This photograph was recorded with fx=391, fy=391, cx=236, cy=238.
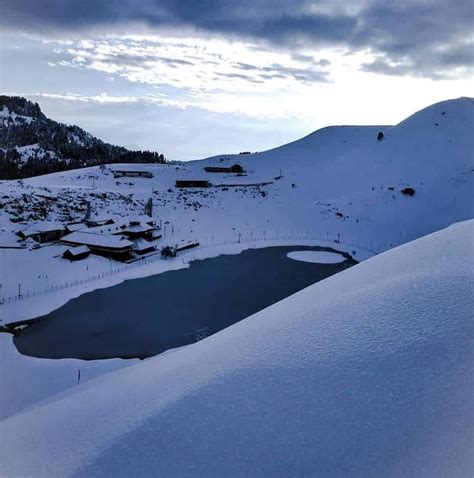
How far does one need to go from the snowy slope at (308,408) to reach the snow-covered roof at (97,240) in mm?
33744

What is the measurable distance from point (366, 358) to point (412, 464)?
94.2 inches

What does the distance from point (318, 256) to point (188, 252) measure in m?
16.5

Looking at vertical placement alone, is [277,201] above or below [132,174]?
below

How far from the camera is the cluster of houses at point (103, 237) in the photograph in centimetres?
4306

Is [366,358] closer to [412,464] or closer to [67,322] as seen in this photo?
[412,464]

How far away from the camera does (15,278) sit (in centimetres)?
3516

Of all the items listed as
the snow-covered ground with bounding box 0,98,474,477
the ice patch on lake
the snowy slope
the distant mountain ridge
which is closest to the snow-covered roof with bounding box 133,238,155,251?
the ice patch on lake

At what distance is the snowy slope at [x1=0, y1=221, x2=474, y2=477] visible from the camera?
572 cm

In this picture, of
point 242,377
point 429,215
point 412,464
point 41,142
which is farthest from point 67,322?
point 41,142

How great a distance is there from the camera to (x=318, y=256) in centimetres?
4975

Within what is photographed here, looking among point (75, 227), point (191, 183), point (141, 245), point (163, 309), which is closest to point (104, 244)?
point (141, 245)

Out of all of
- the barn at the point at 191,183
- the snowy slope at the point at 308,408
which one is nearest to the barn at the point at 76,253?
the snowy slope at the point at 308,408

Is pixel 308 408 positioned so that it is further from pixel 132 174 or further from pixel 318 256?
pixel 132 174

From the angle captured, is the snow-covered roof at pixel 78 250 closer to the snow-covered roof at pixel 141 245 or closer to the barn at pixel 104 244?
the barn at pixel 104 244
